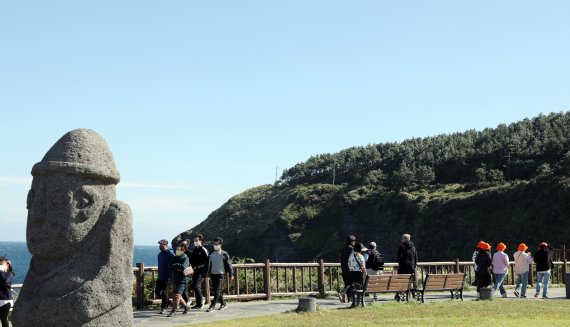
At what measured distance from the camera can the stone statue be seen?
7570 millimetres

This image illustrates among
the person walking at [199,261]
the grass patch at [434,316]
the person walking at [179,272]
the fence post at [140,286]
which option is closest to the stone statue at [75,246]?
the grass patch at [434,316]

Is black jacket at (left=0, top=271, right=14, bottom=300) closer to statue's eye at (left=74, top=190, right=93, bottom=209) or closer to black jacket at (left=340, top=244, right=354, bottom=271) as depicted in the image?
statue's eye at (left=74, top=190, right=93, bottom=209)

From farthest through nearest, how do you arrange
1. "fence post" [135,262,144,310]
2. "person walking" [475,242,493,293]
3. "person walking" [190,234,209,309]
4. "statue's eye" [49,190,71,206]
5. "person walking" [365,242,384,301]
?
"person walking" [475,242,493,293] → "person walking" [365,242,384,301] → "fence post" [135,262,144,310] → "person walking" [190,234,209,309] → "statue's eye" [49,190,71,206]

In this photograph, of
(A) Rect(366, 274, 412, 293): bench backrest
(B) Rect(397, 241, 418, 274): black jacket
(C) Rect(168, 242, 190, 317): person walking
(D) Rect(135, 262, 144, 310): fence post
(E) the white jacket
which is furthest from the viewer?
(E) the white jacket

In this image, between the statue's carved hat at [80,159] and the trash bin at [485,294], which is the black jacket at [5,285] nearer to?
the statue's carved hat at [80,159]

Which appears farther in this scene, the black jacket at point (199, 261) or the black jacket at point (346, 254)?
the black jacket at point (346, 254)

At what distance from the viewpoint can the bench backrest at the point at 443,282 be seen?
17561mm

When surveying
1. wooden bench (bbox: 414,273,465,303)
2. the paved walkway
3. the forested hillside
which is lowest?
the paved walkway

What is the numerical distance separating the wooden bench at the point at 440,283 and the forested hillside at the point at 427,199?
37.9 m

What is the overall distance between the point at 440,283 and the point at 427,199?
5487 cm

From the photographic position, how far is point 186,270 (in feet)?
47.9

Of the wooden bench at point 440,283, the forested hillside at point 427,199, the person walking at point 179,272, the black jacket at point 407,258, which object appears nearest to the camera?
the person walking at point 179,272

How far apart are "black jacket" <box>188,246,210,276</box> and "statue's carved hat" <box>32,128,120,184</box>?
7468 millimetres

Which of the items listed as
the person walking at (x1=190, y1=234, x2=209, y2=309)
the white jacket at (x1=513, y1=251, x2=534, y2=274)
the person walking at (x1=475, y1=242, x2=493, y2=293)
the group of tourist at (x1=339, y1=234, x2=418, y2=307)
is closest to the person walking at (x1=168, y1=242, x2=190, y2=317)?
the person walking at (x1=190, y1=234, x2=209, y2=309)
